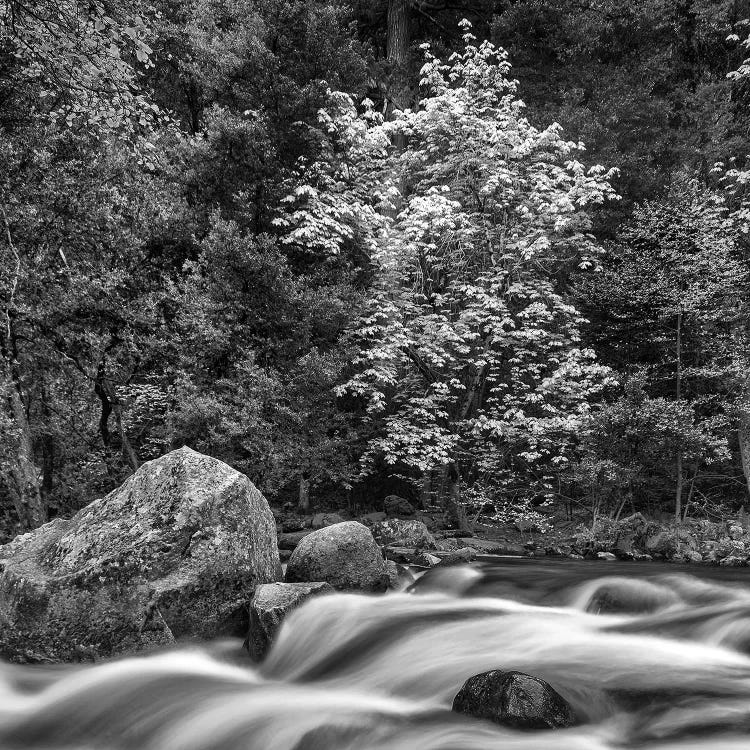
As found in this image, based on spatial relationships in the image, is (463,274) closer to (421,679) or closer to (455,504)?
(455,504)

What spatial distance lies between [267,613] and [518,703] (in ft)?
8.65

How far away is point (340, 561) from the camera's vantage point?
745cm

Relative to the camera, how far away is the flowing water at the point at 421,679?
4156mm

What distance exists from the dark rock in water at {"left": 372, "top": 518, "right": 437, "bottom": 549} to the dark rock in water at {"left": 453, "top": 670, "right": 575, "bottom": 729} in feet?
23.6

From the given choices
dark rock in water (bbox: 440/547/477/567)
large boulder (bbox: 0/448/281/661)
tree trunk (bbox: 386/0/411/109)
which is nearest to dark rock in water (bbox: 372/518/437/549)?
dark rock in water (bbox: 440/547/477/567)

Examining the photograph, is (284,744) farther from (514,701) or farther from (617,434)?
(617,434)

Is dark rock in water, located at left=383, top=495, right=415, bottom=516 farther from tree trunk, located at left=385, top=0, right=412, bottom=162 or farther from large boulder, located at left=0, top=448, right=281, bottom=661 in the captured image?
large boulder, located at left=0, top=448, right=281, bottom=661

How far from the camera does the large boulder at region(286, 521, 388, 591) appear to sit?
739 cm

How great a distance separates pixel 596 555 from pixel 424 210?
7.18 m

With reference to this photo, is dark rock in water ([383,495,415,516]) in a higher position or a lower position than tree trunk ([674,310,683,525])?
lower

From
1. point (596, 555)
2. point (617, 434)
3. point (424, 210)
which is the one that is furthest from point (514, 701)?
point (424, 210)

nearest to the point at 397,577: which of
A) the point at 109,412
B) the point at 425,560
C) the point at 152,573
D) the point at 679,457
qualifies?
the point at 425,560

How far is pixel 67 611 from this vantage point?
564 centimetres

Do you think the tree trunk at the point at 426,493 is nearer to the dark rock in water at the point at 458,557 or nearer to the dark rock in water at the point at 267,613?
the dark rock in water at the point at 458,557
